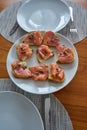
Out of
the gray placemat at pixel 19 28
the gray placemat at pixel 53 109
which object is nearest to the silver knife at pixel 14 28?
the gray placemat at pixel 19 28

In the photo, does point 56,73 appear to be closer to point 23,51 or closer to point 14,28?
point 23,51

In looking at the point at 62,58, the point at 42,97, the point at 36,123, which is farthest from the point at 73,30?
the point at 36,123

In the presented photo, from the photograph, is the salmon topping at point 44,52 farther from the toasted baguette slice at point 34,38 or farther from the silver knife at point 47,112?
the silver knife at point 47,112

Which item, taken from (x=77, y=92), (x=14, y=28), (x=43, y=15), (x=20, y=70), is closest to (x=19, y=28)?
(x=14, y=28)

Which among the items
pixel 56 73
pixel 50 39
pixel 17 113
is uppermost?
pixel 50 39

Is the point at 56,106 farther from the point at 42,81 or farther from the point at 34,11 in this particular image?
the point at 34,11

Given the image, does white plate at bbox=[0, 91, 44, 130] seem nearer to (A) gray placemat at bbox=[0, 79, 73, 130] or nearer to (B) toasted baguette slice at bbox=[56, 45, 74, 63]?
(A) gray placemat at bbox=[0, 79, 73, 130]
